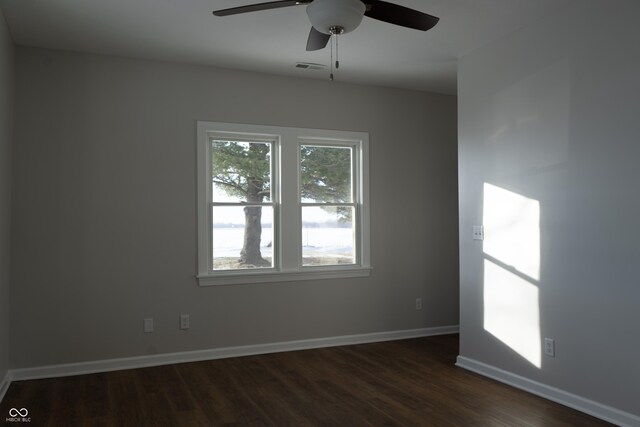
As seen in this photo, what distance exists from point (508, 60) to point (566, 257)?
1625mm

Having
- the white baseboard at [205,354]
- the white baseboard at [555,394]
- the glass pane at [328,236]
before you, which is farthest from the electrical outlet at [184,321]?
the white baseboard at [555,394]

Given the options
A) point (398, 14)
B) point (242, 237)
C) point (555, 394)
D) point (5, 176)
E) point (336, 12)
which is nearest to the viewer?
point (336, 12)

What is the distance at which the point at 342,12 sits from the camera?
104 inches

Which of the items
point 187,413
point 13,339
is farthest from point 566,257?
point 13,339

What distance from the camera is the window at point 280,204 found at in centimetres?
495

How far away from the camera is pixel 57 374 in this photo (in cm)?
429

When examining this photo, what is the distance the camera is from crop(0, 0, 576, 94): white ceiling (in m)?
3.54

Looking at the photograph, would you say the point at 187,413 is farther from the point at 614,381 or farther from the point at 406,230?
the point at 406,230

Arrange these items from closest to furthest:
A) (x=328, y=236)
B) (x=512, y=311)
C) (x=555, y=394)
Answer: (x=555, y=394)
(x=512, y=311)
(x=328, y=236)

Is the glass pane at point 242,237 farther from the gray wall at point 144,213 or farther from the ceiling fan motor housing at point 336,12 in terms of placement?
the ceiling fan motor housing at point 336,12

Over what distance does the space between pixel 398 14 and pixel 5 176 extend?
10.3 ft

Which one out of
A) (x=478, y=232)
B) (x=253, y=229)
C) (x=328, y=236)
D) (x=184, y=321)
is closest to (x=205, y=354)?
(x=184, y=321)

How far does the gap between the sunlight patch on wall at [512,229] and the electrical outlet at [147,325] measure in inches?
118

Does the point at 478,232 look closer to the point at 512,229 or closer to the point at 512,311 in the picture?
the point at 512,229
